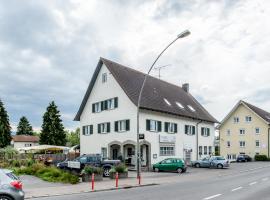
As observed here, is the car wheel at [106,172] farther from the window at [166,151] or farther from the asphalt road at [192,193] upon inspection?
the window at [166,151]

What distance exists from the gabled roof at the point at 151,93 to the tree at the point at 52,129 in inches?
1159

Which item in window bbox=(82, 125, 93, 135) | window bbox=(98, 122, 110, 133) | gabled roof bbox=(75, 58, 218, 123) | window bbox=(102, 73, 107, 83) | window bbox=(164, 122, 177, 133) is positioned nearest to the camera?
gabled roof bbox=(75, 58, 218, 123)

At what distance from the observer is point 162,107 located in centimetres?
4528

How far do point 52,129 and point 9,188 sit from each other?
68.7m

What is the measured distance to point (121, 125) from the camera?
4303cm

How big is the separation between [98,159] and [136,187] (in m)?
9.56

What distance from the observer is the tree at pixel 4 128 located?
75312 mm

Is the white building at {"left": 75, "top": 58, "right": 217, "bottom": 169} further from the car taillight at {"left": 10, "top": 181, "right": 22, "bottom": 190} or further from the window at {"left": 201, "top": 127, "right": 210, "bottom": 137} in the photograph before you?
the car taillight at {"left": 10, "top": 181, "right": 22, "bottom": 190}

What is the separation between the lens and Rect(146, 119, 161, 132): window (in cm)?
4223

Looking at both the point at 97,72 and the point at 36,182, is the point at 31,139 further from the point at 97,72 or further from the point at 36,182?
the point at 36,182

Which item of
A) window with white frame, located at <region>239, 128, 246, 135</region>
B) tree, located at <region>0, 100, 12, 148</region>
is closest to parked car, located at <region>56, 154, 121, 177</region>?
tree, located at <region>0, 100, 12, 148</region>

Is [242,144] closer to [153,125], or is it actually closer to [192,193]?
[153,125]

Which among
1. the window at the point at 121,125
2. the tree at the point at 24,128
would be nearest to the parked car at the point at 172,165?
the window at the point at 121,125

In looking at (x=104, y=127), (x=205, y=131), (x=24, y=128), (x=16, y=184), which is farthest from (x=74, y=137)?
(x=16, y=184)
